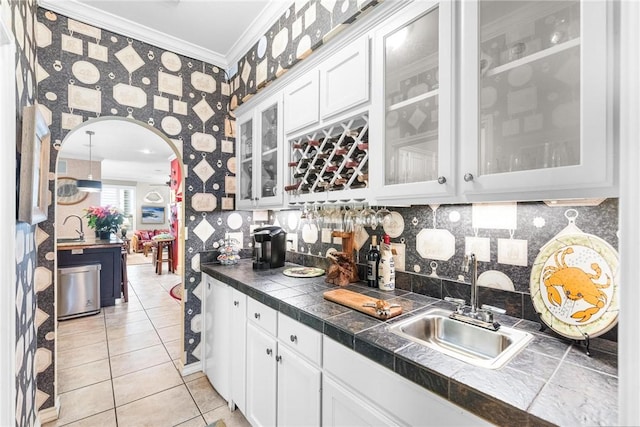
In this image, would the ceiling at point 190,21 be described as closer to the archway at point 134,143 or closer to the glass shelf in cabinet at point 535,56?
the archway at point 134,143

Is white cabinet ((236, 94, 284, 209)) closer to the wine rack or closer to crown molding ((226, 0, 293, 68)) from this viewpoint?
the wine rack

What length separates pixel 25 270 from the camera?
1526 millimetres

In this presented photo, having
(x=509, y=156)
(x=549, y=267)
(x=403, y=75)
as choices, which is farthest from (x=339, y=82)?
(x=549, y=267)

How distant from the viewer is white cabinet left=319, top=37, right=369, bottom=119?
4.83ft

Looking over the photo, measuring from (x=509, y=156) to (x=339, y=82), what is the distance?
0.98 m

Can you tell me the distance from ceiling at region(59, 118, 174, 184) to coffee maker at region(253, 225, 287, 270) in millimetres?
2112

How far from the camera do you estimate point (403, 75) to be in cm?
132

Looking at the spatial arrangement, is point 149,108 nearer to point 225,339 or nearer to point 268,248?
point 268,248

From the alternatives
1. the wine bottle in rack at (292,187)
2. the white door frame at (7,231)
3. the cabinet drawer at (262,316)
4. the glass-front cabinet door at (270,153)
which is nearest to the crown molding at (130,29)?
the glass-front cabinet door at (270,153)

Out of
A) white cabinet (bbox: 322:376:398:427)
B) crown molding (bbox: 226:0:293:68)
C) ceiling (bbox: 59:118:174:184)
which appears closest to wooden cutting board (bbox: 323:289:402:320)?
white cabinet (bbox: 322:376:398:427)

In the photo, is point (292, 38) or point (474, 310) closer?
point (474, 310)

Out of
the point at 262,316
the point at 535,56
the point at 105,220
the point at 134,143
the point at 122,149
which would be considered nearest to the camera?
the point at 535,56

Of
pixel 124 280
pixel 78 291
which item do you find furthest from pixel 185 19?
pixel 124 280

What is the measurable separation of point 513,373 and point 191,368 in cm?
255
